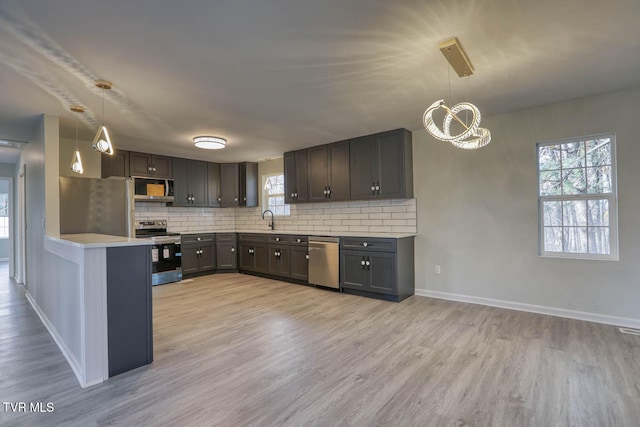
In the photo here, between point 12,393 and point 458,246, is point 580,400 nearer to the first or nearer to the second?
point 458,246

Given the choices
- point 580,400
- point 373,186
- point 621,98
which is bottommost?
point 580,400

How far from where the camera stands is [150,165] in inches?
219

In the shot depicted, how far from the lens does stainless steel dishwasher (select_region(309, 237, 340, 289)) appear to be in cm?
463

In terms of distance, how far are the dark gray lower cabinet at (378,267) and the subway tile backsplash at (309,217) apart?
476 millimetres

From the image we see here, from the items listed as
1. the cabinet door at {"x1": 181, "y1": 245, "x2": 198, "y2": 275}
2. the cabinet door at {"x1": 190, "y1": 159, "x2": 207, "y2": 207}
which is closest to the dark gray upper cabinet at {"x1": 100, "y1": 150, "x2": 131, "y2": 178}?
the cabinet door at {"x1": 190, "y1": 159, "x2": 207, "y2": 207}

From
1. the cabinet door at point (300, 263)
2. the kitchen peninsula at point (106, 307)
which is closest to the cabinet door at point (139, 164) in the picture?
the cabinet door at point (300, 263)

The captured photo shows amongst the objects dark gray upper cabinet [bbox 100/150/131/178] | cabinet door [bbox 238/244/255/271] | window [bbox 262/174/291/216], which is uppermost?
dark gray upper cabinet [bbox 100/150/131/178]

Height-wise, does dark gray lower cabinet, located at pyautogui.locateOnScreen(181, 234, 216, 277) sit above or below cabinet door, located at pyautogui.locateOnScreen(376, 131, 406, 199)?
below

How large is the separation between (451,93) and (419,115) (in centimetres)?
71

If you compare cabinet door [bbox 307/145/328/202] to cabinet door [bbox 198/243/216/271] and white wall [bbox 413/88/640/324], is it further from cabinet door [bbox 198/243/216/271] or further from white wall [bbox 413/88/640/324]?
cabinet door [bbox 198/243/216/271]

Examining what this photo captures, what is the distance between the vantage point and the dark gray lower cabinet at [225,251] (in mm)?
6246

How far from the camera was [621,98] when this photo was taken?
3152mm

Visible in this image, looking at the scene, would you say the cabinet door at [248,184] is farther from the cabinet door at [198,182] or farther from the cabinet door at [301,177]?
the cabinet door at [301,177]

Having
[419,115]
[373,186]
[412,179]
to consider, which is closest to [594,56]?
[419,115]
